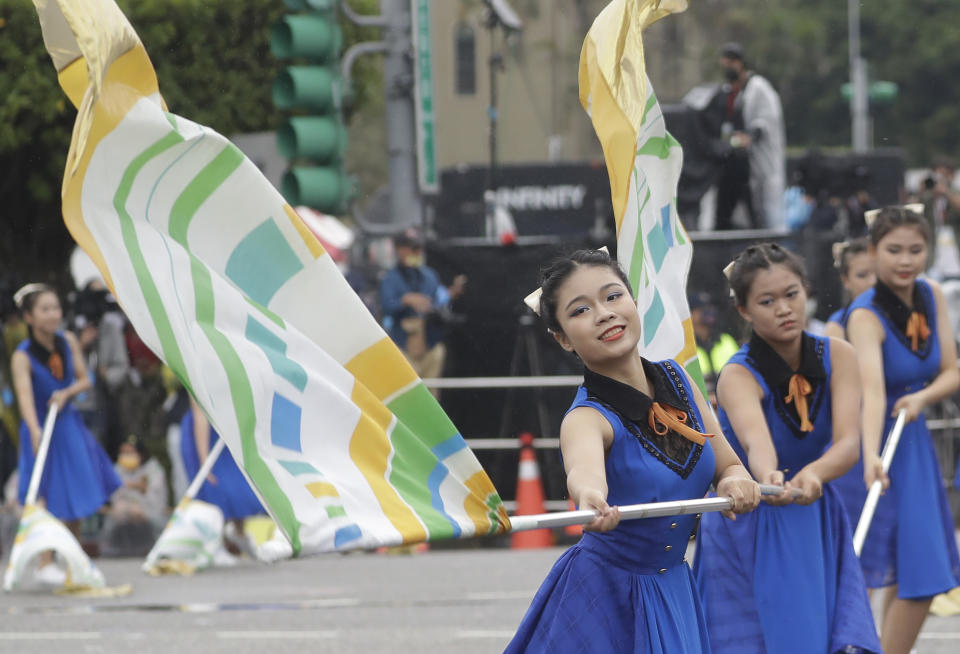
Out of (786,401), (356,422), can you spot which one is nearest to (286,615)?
(786,401)

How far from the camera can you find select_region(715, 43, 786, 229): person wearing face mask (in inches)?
504

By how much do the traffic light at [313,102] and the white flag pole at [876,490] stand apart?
3611 millimetres

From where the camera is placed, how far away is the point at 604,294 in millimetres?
4250

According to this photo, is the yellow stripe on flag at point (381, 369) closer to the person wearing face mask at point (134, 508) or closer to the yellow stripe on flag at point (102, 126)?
the yellow stripe on flag at point (102, 126)

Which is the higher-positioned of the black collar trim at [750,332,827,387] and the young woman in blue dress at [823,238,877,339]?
the young woman in blue dress at [823,238,877,339]

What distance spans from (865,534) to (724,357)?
200 inches

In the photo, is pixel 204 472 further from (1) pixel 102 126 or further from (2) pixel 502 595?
(1) pixel 102 126

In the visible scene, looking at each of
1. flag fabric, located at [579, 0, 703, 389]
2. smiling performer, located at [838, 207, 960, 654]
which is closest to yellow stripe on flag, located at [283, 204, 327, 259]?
flag fabric, located at [579, 0, 703, 389]

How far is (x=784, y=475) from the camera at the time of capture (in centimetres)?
543

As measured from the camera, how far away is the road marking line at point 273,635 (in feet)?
27.8

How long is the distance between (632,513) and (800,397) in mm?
1534

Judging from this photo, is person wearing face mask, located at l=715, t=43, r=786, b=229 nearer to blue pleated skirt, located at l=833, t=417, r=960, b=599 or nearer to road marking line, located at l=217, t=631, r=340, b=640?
road marking line, located at l=217, t=631, r=340, b=640

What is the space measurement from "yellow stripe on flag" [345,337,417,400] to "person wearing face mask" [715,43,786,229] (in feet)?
29.2

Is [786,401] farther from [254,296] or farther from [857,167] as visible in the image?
[857,167]
